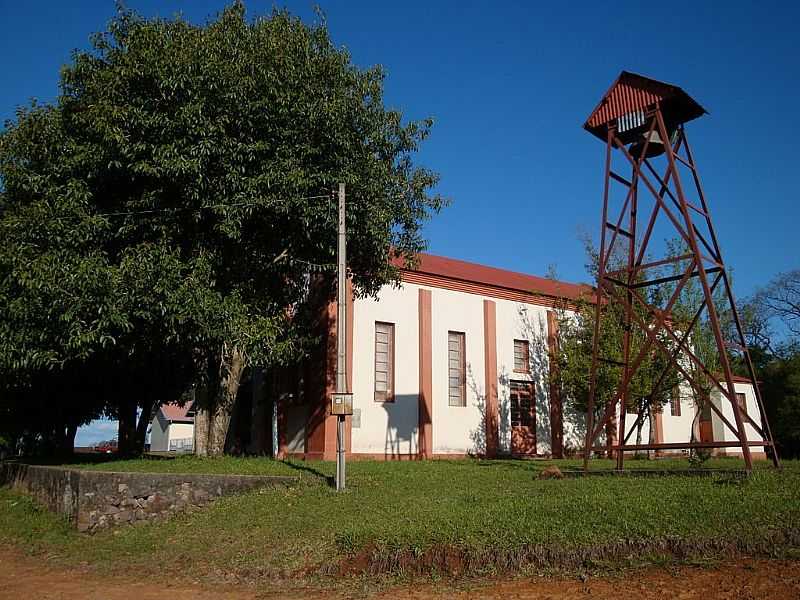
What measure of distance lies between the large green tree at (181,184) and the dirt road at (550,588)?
223 inches

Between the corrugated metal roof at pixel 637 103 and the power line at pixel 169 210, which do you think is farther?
the power line at pixel 169 210

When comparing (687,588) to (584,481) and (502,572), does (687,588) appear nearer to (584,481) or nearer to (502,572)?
(502,572)

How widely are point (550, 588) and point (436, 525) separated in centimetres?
234

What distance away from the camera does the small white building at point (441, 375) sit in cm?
2402

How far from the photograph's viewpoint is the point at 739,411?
12664 millimetres

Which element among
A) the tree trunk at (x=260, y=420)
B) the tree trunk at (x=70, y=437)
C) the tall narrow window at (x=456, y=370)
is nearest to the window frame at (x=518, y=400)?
the tall narrow window at (x=456, y=370)

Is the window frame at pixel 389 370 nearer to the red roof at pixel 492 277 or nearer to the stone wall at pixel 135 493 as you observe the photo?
the red roof at pixel 492 277

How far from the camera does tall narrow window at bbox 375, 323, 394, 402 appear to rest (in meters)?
24.6

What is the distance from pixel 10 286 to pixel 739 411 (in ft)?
50.6

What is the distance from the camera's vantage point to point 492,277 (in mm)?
30109

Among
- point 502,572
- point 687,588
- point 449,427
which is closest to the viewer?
point 687,588

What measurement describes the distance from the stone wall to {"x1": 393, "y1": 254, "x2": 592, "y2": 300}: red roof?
43.5 feet

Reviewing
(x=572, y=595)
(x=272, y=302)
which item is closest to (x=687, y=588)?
(x=572, y=595)

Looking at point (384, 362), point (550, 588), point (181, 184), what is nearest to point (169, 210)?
point (181, 184)
